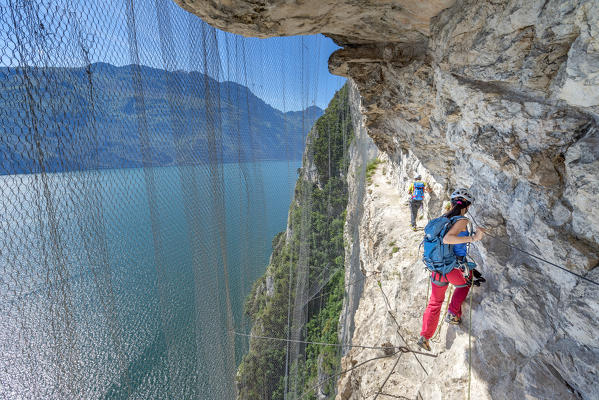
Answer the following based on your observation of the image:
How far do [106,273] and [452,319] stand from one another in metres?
3.99

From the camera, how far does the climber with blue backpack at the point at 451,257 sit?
2.68 meters

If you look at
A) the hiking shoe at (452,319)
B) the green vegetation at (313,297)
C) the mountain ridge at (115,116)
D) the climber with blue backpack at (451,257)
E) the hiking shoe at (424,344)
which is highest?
the mountain ridge at (115,116)

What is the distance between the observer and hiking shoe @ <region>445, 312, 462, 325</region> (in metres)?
3.15

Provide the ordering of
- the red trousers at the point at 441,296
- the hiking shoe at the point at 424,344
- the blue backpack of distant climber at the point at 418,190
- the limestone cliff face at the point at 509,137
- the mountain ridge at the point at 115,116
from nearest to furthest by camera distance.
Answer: the limestone cliff face at the point at 509,137, the mountain ridge at the point at 115,116, the red trousers at the point at 441,296, the hiking shoe at the point at 424,344, the blue backpack of distant climber at the point at 418,190

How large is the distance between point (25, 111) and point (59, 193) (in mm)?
723

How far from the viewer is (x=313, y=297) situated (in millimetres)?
11984

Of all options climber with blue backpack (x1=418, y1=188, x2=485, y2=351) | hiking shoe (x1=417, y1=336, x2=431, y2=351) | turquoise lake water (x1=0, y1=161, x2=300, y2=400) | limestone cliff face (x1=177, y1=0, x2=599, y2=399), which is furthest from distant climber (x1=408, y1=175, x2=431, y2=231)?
turquoise lake water (x1=0, y1=161, x2=300, y2=400)

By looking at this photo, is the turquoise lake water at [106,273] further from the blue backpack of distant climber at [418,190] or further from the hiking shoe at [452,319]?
the blue backpack of distant climber at [418,190]

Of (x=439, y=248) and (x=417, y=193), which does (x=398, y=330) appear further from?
(x=417, y=193)

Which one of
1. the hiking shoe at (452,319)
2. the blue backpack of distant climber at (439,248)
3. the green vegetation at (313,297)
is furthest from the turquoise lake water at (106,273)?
the hiking shoe at (452,319)

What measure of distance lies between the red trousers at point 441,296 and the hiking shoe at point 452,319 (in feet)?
0.12

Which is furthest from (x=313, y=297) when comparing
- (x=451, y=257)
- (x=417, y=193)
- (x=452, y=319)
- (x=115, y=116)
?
(x=115, y=116)

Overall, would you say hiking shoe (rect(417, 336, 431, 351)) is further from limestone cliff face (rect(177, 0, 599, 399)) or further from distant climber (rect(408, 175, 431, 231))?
distant climber (rect(408, 175, 431, 231))

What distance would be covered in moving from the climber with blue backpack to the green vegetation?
5861 mm
